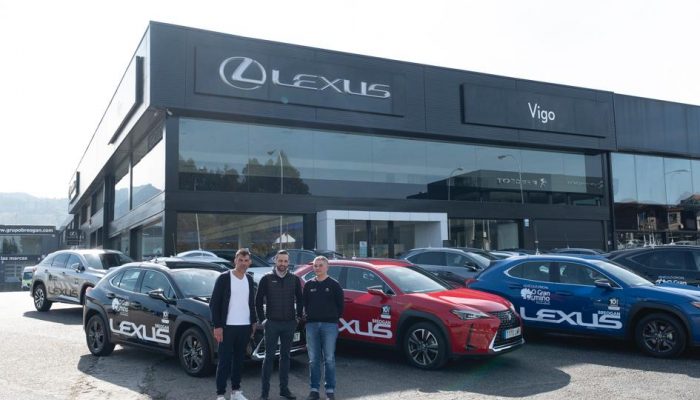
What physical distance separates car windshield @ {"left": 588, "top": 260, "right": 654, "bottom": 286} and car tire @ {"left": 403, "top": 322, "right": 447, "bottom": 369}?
11.4ft

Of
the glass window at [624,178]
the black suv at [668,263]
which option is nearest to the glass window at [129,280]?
the black suv at [668,263]

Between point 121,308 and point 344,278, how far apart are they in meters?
3.48

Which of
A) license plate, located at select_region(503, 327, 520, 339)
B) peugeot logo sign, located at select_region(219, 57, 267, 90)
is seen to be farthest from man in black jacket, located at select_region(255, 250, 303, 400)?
peugeot logo sign, located at select_region(219, 57, 267, 90)

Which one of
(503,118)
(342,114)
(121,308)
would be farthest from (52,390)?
(503,118)

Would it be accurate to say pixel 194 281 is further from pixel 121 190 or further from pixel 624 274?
pixel 121 190

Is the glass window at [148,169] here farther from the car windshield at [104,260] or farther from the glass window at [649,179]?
the glass window at [649,179]

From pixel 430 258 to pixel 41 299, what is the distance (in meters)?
10.5

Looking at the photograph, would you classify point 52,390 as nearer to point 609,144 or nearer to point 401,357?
point 401,357

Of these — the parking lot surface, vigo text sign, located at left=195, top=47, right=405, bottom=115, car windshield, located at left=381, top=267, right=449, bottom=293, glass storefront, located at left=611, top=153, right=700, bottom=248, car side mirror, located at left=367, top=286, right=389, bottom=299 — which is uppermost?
vigo text sign, located at left=195, top=47, right=405, bottom=115

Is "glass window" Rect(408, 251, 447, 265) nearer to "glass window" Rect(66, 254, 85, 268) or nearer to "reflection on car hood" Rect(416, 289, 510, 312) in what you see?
"reflection on car hood" Rect(416, 289, 510, 312)

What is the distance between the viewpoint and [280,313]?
→ 262 inches

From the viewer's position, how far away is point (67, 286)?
48.7ft

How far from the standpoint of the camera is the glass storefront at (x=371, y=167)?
2380 centimetres

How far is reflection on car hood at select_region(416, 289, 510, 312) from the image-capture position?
8.32 metres
